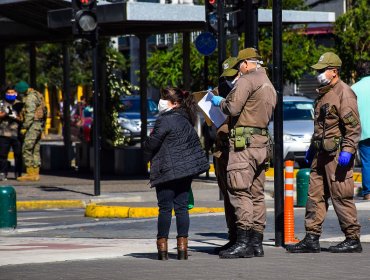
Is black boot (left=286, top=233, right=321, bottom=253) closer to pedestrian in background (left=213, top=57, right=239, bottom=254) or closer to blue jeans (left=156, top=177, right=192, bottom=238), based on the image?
pedestrian in background (left=213, top=57, right=239, bottom=254)

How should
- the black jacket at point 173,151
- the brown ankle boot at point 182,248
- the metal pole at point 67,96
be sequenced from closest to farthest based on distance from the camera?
the black jacket at point 173,151 < the brown ankle boot at point 182,248 < the metal pole at point 67,96

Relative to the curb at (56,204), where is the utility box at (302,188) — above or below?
above

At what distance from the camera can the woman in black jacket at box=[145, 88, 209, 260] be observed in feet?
39.5

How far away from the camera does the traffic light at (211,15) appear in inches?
831

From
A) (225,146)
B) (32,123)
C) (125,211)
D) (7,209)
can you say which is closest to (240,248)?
(225,146)

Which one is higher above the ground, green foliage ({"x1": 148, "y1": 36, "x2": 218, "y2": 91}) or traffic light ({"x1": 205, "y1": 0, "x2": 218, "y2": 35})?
traffic light ({"x1": 205, "y1": 0, "x2": 218, "y2": 35})

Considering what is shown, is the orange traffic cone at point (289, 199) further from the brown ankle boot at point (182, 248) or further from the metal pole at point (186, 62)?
the metal pole at point (186, 62)

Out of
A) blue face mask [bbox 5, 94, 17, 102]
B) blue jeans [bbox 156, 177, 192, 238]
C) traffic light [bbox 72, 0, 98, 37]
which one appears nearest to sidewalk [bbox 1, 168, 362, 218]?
blue face mask [bbox 5, 94, 17, 102]

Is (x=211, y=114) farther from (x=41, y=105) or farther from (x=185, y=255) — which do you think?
(x=41, y=105)

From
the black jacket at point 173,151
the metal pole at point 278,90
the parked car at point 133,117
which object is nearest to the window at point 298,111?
the parked car at point 133,117

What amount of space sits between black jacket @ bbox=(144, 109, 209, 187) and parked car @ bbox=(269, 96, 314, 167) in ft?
51.9

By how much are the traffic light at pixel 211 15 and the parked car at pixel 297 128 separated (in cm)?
683

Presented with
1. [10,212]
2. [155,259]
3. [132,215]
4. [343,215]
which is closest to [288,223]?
[343,215]

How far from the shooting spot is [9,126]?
25594mm
